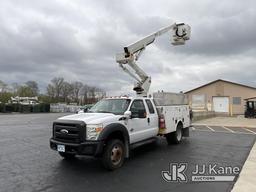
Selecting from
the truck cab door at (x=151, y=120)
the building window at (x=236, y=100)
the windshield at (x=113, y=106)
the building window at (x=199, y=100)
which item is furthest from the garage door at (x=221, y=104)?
the windshield at (x=113, y=106)

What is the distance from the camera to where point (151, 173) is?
7.12 m

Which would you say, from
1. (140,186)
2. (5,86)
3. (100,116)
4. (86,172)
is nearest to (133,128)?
(100,116)

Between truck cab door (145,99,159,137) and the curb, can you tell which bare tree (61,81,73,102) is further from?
the curb

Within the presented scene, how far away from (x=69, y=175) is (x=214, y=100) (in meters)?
37.7

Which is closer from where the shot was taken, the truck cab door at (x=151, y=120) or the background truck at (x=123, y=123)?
the background truck at (x=123, y=123)

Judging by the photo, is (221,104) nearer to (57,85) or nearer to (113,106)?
(113,106)

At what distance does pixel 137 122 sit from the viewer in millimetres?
8688

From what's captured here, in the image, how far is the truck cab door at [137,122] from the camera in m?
8.42

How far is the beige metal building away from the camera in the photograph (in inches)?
1569

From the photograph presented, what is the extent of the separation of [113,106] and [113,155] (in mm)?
1898

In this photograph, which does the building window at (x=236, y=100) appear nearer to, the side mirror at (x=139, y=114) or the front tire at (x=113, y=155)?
the side mirror at (x=139, y=114)

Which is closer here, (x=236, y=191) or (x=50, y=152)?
(x=236, y=191)

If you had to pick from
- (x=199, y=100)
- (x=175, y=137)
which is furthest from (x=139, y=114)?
(x=199, y=100)

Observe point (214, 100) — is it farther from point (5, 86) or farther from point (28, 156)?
point (5, 86)
